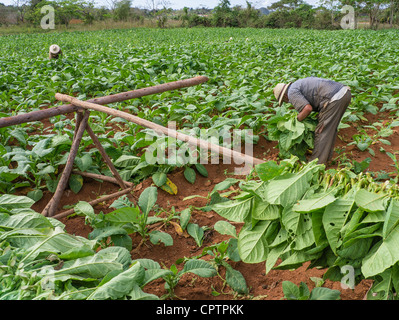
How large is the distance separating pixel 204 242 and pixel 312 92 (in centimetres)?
264

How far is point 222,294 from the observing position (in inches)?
87.1

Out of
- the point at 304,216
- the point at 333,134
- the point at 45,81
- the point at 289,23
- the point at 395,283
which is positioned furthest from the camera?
the point at 289,23

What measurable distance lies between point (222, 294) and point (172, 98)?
472cm

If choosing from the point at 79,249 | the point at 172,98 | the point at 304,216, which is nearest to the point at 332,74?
the point at 172,98

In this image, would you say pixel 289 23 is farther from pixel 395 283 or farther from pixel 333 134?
pixel 395 283

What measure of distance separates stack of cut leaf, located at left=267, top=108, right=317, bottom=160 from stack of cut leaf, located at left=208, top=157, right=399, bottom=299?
256 cm

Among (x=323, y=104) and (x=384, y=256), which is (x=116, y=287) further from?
(x=323, y=104)

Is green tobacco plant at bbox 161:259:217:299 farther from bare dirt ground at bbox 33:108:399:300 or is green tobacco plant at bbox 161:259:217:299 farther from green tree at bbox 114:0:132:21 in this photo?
green tree at bbox 114:0:132:21

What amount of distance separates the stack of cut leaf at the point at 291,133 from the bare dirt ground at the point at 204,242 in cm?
28

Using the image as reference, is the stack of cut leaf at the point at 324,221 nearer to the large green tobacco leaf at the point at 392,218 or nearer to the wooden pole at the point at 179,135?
the large green tobacco leaf at the point at 392,218

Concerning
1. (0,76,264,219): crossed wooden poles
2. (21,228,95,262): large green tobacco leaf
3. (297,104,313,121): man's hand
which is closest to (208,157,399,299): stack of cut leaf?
(21,228,95,262): large green tobacco leaf

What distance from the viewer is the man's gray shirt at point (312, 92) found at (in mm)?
4270

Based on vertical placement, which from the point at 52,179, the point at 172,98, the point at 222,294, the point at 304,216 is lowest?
the point at 222,294

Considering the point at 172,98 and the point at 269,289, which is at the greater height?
the point at 172,98
